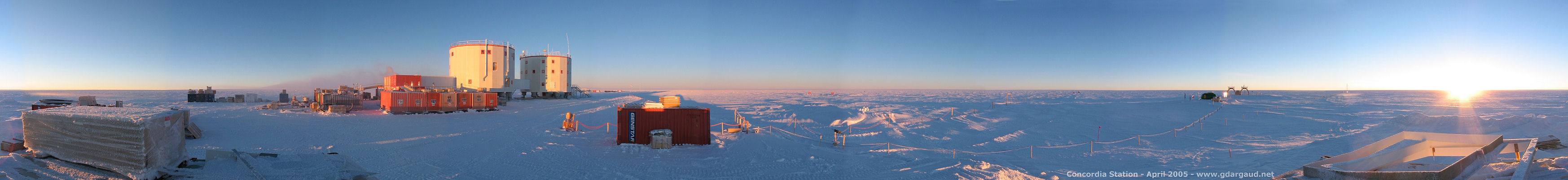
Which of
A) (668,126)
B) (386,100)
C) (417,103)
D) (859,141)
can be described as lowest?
(859,141)

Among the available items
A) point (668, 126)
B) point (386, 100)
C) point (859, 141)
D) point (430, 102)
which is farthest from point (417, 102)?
point (859, 141)

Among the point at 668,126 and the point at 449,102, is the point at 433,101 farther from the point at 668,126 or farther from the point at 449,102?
the point at 668,126

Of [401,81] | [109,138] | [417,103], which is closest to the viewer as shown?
[109,138]

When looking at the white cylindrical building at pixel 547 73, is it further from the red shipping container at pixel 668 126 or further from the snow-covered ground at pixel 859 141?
the red shipping container at pixel 668 126

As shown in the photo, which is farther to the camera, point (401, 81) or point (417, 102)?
point (401, 81)

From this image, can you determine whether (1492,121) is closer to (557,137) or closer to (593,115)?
(557,137)

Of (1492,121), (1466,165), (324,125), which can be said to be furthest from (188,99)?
(1492,121)
